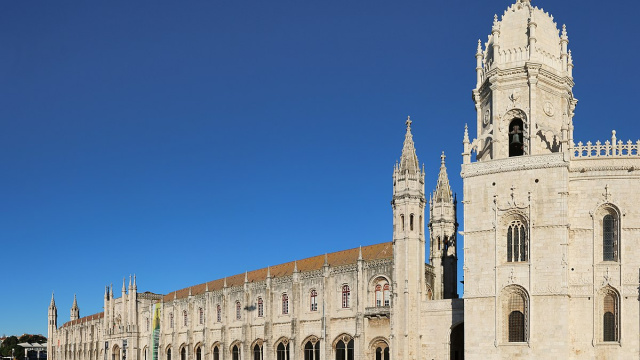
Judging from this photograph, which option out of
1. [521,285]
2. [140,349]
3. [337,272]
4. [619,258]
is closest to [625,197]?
[619,258]

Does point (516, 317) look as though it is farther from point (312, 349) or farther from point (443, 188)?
point (312, 349)

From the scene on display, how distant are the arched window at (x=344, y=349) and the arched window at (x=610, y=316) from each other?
22.8 meters

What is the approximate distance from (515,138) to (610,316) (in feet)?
40.4

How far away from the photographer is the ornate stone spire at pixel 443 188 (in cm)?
6303

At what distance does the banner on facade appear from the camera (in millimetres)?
91625

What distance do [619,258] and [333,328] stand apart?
1029 inches

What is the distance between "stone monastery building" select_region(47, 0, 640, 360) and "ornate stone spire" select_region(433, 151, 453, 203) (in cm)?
77

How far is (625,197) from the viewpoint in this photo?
43375 millimetres

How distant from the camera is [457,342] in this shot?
175 feet

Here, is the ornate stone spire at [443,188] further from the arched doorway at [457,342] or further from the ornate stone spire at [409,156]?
the arched doorway at [457,342]

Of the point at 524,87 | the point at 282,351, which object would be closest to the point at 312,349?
the point at 282,351

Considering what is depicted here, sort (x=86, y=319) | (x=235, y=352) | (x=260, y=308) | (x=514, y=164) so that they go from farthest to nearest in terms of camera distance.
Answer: (x=86, y=319) < (x=235, y=352) < (x=260, y=308) < (x=514, y=164)

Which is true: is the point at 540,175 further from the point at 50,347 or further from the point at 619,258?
the point at 50,347

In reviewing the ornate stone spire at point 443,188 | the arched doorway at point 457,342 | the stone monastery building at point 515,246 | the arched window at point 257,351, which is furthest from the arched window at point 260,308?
the arched doorway at point 457,342
